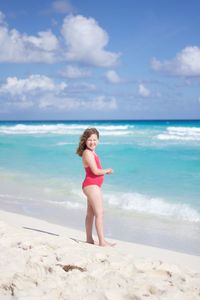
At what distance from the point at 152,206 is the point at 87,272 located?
4.37 metres

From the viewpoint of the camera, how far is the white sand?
354 centimetres

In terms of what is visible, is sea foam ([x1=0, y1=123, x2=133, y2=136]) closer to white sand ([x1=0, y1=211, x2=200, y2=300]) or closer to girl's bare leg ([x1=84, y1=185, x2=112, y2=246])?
girl's bare leg ([x1=84, y1=185, x2=112, y2=246])

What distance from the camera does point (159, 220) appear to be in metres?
7.09

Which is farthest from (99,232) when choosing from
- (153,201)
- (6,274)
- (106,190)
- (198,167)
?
(198,167)

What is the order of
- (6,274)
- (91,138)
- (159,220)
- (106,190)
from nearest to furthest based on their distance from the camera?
(6,274), (91,138), (159,220), (106,190)

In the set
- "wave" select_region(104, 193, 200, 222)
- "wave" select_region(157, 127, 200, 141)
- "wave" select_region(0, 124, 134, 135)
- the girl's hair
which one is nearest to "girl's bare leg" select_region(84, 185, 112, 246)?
the girl's hair

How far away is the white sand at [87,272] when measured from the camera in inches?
139

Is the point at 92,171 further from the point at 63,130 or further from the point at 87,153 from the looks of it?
the point at 63,130

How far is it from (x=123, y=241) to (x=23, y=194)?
4.34m

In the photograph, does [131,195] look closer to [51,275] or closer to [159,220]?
[159,220]

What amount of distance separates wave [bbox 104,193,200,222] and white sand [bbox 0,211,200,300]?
7.57 ft

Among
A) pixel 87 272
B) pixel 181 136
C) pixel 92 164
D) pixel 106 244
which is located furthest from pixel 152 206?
pixel 181 136

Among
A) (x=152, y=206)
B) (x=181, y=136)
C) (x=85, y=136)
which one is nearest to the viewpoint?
(x=85, y=136)

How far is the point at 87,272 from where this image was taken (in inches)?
157
